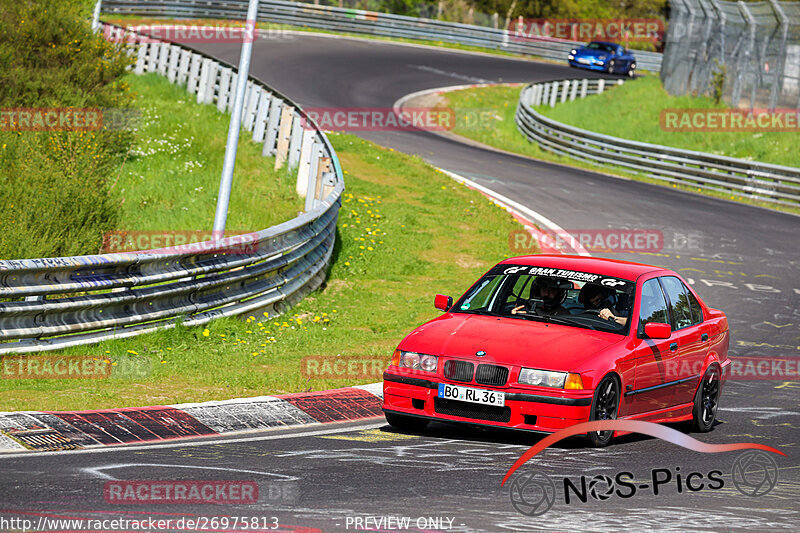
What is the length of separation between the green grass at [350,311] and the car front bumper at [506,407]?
78.3 inches

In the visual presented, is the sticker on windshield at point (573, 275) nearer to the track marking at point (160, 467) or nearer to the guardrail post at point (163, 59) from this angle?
the track marking at point (160, 467)

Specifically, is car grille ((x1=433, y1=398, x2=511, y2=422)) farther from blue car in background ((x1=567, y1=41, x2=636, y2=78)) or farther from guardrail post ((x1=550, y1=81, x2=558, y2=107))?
blue car in background ((x1=567, y1=41, x2=636, y2=78))

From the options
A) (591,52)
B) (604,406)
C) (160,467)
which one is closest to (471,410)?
(604,406)

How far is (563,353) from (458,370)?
0.81m

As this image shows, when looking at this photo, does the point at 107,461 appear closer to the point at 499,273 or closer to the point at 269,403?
the point at 269,403

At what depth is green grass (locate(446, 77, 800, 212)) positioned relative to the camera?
100ft

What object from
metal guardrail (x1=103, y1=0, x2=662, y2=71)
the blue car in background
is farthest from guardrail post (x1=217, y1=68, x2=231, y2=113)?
the blue car in background

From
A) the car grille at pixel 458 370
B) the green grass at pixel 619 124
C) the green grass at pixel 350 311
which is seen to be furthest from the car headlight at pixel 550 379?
the green grass at pixel 619 124

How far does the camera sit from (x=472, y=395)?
26.3 feet

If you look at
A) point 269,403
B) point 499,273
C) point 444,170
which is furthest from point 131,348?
point 444,170

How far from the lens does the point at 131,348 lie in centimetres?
1073

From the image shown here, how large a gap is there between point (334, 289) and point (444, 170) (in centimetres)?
1078

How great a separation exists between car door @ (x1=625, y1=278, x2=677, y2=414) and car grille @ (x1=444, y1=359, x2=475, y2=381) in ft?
4.34

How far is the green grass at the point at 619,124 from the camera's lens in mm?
30562
